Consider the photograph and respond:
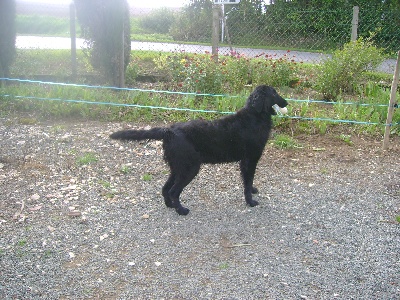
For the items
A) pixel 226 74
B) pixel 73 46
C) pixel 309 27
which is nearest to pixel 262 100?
pixel 226 74

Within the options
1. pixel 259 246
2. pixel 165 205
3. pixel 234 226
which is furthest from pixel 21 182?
pixel 259 246

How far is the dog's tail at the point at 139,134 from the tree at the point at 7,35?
18.4 ft

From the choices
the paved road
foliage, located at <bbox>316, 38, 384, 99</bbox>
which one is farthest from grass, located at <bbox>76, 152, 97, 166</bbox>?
the paved road

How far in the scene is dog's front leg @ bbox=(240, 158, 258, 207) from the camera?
4.89m

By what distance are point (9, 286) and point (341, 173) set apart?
4.08m

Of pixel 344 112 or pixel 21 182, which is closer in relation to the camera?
pixel 21 182

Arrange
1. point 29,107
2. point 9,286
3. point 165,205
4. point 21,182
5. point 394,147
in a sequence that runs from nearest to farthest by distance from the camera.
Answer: point 9,286 → point 165,205 → point 21,182 → point 394,147 → point 29,107

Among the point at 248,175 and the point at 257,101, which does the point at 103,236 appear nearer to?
the point at 248,175

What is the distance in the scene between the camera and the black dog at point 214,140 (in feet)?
14.8

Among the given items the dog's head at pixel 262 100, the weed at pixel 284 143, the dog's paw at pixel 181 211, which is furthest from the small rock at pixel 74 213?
the weed at pixel 284 143

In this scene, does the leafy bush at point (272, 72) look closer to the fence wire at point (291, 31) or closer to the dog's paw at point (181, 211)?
the fence wire at point (291, 31)

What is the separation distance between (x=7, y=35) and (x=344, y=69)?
6.52m

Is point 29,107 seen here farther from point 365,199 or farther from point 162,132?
point 365,199

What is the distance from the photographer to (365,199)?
513cm
